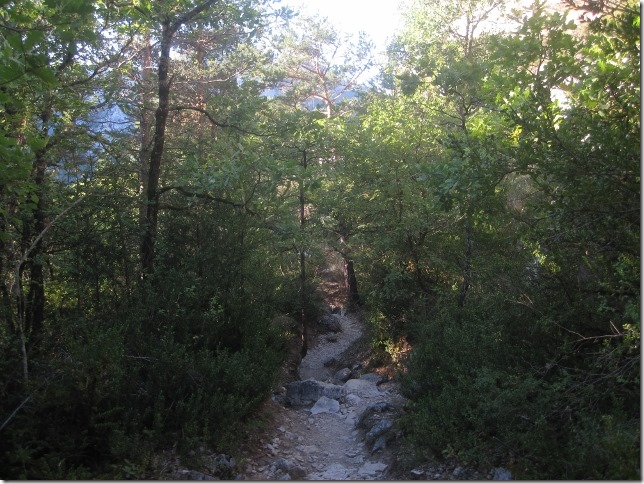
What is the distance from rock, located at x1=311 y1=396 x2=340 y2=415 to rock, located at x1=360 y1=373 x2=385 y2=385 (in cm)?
198

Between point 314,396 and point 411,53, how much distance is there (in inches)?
499

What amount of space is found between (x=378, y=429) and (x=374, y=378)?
13.3 ft

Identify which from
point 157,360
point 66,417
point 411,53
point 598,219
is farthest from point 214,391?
point 411,53

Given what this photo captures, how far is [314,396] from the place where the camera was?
30.3 ft

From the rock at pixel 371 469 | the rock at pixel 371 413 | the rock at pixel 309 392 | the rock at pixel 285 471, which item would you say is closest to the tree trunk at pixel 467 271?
the rock at pixel 371 413

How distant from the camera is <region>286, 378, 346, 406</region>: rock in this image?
9094mm

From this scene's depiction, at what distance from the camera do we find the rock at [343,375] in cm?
1209

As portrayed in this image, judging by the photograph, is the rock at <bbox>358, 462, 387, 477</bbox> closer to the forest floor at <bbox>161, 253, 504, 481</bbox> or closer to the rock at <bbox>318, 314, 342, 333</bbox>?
the forest floor at <bbox>161, 253, 504, 481</bbox>

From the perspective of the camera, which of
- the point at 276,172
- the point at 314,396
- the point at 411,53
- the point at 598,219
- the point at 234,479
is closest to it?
the point at 598,219

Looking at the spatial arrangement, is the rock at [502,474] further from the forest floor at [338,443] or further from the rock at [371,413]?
the rock at [371,413]

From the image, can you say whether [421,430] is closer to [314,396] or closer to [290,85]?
[314,396]

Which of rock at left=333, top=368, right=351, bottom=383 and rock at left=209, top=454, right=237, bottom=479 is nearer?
rock at left=209, top=454, right=237, bottom=479

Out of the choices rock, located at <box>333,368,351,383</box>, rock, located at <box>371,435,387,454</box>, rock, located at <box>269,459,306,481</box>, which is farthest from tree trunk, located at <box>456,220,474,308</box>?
rock, located at <box>269,459,306,481</box>

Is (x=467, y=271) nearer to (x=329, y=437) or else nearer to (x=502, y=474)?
(x=329, y=437)
